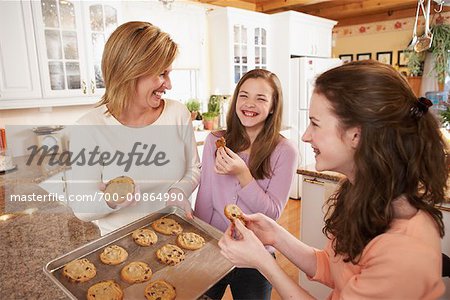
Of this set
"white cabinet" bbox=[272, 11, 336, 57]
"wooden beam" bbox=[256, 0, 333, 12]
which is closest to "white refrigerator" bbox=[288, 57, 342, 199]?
"white cabinet" bbox=[272, 11, 336, 57]

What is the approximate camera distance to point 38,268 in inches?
37.7

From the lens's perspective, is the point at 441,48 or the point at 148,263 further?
the point at 441,48

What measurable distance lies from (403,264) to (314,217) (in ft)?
4.42

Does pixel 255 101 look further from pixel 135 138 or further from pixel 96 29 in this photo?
pixel 96 29

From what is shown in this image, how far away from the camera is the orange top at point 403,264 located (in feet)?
2.16

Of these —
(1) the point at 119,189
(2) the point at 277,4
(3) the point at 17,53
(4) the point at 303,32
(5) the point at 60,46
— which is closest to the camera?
(1) the point at 119,189

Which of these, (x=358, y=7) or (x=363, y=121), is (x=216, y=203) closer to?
(x=363, y=121)

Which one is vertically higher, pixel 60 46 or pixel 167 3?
pixel 167 3

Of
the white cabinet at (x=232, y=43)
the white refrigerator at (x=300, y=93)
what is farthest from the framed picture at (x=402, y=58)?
the white cabinet at (x=232, y=43)

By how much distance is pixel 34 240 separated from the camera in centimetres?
115

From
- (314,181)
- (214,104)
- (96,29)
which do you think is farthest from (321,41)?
(314,181)

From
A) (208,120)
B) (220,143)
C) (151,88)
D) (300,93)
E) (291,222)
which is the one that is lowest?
(291,222)

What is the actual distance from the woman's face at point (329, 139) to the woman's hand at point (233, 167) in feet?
1.33

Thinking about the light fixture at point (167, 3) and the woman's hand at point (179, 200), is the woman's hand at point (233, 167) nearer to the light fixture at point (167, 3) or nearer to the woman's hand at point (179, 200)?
the woman's hand at point (179, 200)
